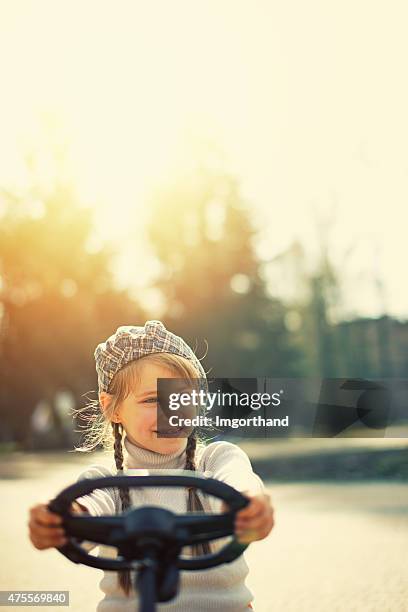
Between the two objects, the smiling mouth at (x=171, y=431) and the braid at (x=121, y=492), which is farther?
the smiling mouth at (x=171, y=431)

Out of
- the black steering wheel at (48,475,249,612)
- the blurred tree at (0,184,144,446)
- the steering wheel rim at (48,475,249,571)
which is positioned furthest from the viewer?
the blurred tree at (0,184,144,446)

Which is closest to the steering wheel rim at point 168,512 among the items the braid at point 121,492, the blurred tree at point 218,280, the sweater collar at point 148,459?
the braid at point 121,492

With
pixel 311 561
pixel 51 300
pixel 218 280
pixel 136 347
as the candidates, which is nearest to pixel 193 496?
pixel 136 347

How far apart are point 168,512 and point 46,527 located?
280mm

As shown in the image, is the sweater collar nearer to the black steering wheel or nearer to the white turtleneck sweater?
the white turtleneck sweater

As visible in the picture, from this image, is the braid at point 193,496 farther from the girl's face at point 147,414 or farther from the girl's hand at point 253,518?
the girl's hand at point 253,518

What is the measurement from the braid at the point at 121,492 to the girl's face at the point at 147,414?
0.05 m

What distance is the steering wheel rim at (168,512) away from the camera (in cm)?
141

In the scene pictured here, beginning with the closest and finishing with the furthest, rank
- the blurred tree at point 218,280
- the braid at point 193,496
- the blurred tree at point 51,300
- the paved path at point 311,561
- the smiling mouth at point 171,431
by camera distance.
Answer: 1. the braid at point 193,496
2. the smiling mouth at point 171,431
3. the paved path at point 311,561
4. the blurred tree at point 51,300
5. the blurred tree at point 218,280

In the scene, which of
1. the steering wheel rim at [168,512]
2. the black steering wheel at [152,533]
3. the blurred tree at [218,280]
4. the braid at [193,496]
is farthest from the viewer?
the blurred tree at [218,280]

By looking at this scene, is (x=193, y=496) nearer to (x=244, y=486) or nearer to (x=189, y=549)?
(x=189, y=549)

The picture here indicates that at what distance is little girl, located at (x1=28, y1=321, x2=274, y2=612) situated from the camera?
1958mm

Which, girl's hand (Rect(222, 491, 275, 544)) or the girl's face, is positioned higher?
the girl's face

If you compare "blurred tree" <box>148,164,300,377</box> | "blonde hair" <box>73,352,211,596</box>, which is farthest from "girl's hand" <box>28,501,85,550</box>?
"blurred tree" <box>148,164,300,377</box>
